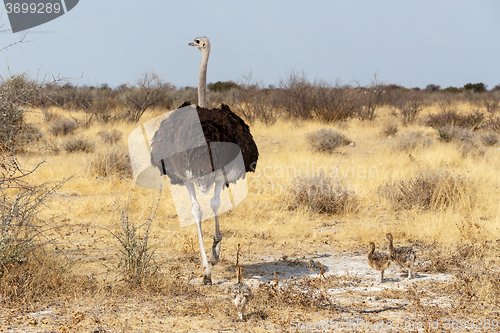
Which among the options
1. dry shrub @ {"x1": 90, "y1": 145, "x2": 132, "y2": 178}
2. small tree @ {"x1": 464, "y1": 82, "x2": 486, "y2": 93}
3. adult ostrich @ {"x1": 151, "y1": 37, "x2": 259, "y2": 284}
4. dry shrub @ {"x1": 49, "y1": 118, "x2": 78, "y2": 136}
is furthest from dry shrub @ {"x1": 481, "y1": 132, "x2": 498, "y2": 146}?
small tree @ {"x1": 464, "y1": 82, "x2": 486, "y2": 93}

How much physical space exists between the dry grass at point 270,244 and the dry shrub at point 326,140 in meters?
0.59

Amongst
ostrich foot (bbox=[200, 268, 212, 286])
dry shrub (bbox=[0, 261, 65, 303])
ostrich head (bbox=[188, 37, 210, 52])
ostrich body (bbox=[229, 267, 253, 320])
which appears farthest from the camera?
ostrich head (bbox=[188, 37, 210, 52])

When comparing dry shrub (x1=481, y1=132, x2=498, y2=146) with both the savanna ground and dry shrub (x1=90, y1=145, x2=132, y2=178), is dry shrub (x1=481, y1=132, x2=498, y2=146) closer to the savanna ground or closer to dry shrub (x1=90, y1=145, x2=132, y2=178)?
the savanna ground

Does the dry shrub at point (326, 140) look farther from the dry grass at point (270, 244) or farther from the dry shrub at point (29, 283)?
the dry shrub at point (29, 283)

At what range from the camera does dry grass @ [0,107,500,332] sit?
394 centimetres

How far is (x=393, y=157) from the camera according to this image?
1191cm

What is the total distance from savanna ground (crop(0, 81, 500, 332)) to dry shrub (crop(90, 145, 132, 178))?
0.05 m

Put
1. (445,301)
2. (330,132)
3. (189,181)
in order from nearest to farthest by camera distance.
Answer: (445,301)
(189,181)
(330,132)

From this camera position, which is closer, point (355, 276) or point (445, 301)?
point (445, 301)

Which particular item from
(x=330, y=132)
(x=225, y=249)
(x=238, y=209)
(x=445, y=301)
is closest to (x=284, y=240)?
(x=225, y=249)

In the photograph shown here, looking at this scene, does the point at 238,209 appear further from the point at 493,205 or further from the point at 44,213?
the point at 493,205

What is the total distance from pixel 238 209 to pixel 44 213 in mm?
3173

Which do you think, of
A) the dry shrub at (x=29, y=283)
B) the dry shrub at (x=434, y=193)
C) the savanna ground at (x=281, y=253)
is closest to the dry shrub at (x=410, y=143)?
the savanna ground at (x=281, y=253)

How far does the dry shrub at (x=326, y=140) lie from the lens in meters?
A: 13.5
